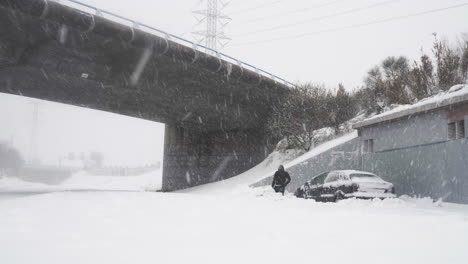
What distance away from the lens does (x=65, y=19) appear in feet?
51.5

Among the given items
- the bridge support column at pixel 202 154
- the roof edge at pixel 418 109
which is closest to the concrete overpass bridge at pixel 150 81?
the bridge support column at pixel 202 154

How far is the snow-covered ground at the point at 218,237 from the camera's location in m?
4.90

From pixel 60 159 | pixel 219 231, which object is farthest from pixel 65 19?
pixel 60 159

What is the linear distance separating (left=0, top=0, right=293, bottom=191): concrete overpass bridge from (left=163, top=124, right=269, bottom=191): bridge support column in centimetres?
7

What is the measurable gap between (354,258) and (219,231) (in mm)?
2425

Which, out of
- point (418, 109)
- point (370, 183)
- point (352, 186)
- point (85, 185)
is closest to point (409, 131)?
point (418, 109)

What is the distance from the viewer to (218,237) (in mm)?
6160

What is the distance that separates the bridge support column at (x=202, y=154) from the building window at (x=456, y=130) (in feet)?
52.8

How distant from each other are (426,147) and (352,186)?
3.84 metres

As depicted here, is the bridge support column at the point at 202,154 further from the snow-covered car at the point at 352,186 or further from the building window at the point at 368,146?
the snow-covered car at the point at 352,186

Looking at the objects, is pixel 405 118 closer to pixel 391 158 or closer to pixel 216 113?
pixel 391 158

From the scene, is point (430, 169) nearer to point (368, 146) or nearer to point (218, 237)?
point (368, 146)

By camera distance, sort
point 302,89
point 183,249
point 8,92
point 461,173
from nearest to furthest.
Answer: point 183,249 < point 461,173 < point 8,92 < point 302,89

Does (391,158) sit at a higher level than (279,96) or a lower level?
lower
